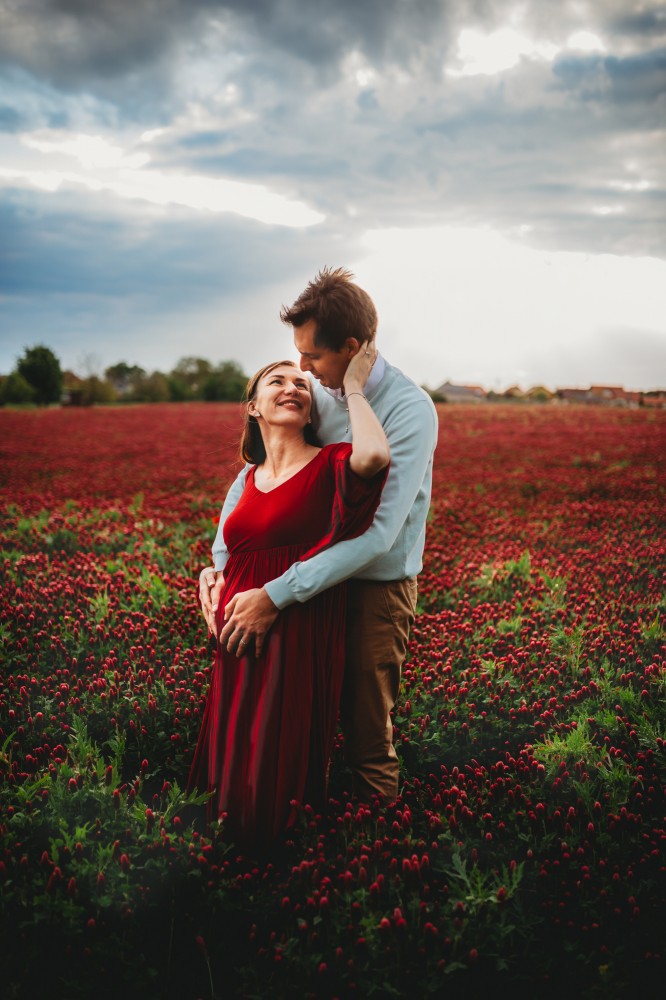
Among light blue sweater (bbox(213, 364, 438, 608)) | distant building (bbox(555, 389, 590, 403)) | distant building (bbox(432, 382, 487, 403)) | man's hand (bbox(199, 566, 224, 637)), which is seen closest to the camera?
light blue sweater (bbox(213, 364, 438, 608))

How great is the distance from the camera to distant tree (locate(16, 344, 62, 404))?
5247 centimetres

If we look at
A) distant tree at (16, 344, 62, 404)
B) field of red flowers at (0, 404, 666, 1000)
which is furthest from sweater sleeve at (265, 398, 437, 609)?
distant tree at (16, 344, 62, 404)

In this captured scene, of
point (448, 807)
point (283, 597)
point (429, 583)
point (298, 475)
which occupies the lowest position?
point (448, 807)

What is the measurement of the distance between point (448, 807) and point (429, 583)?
2965 millimetres

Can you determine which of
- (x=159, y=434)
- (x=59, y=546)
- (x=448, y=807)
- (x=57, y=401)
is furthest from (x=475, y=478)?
(x=57, y=401)

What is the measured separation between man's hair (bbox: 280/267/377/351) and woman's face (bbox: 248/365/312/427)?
12.5 inches

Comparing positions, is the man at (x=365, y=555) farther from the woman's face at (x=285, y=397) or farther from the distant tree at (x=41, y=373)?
the distant tree at (x=41, y=373)

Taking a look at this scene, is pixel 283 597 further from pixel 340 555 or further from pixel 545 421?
pixel 545 421

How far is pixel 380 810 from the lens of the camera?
2965 mm

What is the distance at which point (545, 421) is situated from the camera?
2275 centimetres

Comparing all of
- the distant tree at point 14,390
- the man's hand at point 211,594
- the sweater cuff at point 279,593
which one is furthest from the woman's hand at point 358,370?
the distant tree at point 14,390

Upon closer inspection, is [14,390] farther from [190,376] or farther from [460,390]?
[460,390]

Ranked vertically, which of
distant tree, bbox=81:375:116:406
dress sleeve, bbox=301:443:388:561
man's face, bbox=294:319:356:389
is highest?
distant tree, bbox=81:375:116:406

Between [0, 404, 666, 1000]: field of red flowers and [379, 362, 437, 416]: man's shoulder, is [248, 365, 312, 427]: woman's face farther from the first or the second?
[0, 404, 666, 1000]: field of red flowers
